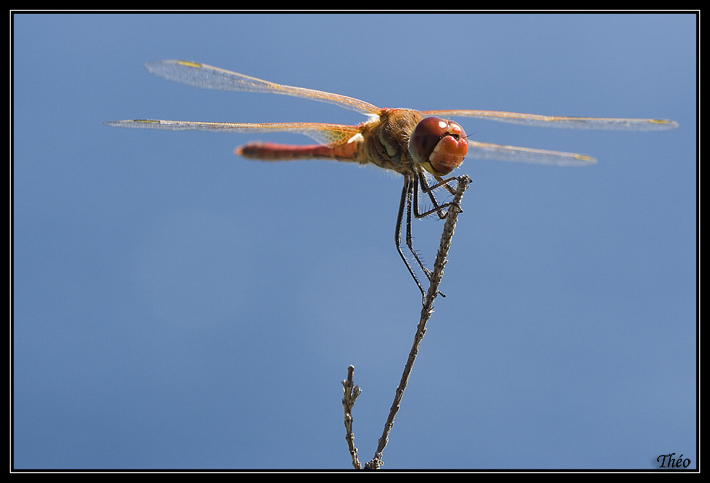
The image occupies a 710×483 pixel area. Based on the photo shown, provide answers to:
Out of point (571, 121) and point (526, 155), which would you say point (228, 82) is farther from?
point (526, 155)

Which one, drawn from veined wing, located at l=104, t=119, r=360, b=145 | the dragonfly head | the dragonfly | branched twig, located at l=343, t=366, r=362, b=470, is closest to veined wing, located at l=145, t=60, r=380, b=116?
the dragonfly

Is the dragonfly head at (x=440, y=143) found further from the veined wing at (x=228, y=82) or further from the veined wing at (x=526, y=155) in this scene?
the veined wing at (x=526, y=155)

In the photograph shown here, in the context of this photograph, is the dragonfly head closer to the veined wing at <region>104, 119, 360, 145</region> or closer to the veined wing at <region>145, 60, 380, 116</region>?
the veined wing at <region>145, 60, 380, 116</region>

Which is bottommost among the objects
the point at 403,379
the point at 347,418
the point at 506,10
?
the point at 347,418

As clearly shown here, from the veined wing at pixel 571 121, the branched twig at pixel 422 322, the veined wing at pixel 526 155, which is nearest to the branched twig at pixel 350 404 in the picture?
the branched twig at pixel 422 322

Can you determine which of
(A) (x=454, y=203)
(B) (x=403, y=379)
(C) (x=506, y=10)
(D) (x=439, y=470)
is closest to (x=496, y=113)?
(C) (x=506, y=10)

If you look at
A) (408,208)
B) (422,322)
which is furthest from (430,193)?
(422,322)

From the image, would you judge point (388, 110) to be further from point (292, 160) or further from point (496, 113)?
point (292, 160)
